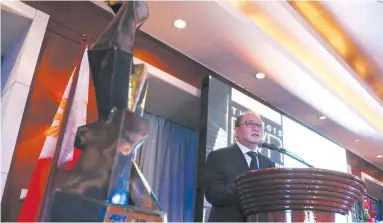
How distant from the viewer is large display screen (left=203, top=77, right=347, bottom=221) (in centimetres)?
328

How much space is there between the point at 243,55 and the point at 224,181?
79.5 inches

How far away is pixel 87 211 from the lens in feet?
2.23

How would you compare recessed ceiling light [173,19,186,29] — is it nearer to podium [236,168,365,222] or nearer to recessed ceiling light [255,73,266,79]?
recessed ceiling light [255,73,266,79]

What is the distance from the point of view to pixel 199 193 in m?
3.02

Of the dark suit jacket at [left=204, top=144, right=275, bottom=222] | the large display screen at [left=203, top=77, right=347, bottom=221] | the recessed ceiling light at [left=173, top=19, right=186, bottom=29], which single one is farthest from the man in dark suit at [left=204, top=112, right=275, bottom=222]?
the recessed ceiling light at [left=173, top=19, right=186, bottom=29]

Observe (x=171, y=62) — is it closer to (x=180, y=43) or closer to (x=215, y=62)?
(x=180, y=43)

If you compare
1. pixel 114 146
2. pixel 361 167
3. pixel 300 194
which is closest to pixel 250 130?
pixel 300 194

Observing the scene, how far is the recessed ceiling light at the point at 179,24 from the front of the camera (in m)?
3.04

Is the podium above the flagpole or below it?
below

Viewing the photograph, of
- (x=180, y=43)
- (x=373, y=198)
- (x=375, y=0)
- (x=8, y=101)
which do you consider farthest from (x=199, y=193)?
(x=373, y=198)

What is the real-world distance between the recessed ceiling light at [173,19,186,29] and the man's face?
4.45ft

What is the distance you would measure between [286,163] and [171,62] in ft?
4.95

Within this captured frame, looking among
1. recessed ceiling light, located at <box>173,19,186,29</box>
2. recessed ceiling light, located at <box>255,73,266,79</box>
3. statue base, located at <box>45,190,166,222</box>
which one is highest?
recessed ceiling light, located at <box>173,19,186,29</box>

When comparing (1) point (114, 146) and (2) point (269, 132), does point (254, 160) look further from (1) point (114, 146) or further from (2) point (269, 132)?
(2) point (269, 132)
